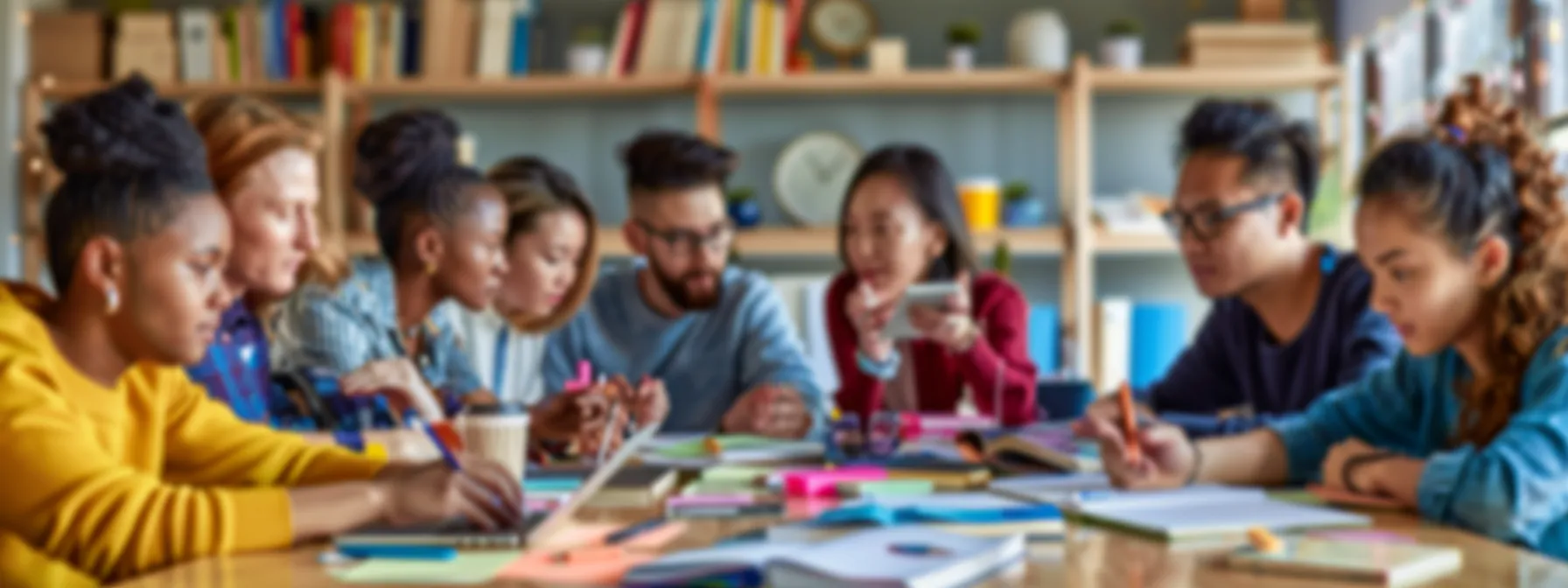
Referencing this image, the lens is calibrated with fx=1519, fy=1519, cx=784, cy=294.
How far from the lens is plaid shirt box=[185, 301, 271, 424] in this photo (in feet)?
6.11

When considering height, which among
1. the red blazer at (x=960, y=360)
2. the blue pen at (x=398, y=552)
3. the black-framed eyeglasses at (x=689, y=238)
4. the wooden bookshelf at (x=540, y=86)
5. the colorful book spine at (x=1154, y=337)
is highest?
the wooden bookshelf at (x=540, y=86)

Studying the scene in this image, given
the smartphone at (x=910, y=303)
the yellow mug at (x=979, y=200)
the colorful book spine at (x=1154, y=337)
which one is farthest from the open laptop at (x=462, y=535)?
the colorful book spine at (x=1154, y=337)

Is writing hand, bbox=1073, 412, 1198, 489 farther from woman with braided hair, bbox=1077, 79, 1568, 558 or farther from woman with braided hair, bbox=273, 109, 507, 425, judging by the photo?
woman with braided hair, bbox=273, 109, 507, 425

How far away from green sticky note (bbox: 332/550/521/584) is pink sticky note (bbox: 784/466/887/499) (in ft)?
1.47

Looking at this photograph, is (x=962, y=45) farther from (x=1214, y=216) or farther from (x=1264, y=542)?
(x=1264, y=542)

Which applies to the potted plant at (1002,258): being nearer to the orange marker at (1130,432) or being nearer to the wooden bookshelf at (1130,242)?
the wooden bookshelf at (1130,242)

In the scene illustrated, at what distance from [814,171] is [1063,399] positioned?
8.03 ft

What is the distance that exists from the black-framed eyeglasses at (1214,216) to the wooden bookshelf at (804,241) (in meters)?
2.16

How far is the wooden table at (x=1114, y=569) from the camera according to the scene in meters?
1.11

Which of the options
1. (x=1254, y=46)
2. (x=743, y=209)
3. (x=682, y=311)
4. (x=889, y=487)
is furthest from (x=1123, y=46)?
(x=889, y=487)

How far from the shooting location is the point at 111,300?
1.31 metres

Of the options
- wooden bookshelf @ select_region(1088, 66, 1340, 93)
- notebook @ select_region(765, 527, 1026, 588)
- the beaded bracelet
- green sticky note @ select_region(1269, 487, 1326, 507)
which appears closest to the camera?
notebook @ select_region(765, 527, 1026, 588)

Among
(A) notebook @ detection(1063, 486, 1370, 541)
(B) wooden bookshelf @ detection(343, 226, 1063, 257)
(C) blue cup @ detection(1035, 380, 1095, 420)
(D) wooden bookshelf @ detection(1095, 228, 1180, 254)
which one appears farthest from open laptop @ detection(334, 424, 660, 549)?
(D) wooden bookshelf @ detection(1095, 228, 1180, 254)

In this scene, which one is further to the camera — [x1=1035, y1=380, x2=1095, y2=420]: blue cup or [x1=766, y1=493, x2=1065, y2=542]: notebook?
[x1=1035, y1=380, x2=1095, y2=420]: blue cup
